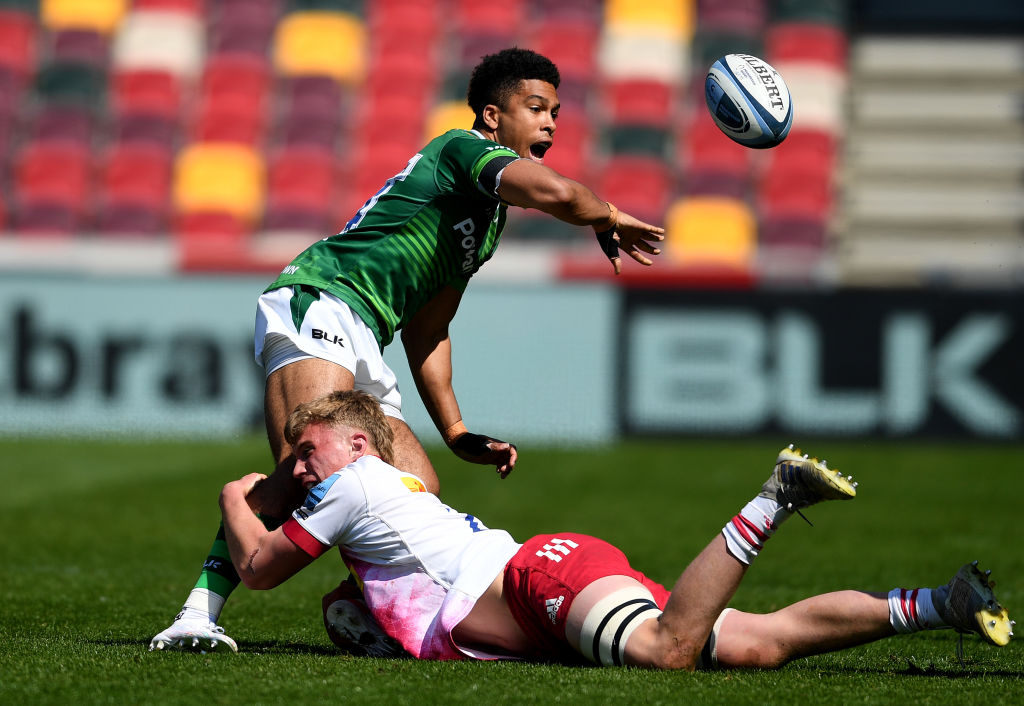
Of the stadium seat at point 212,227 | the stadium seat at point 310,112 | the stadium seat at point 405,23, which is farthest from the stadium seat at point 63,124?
the stadium seat at point 405,23

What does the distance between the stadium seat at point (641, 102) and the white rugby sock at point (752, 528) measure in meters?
13.7

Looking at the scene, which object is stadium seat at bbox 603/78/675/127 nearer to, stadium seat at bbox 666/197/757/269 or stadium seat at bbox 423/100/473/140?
stadium seat at bbox 666/197/757/269

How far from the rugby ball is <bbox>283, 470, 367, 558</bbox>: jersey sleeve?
7.59 feet

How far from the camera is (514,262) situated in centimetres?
1309

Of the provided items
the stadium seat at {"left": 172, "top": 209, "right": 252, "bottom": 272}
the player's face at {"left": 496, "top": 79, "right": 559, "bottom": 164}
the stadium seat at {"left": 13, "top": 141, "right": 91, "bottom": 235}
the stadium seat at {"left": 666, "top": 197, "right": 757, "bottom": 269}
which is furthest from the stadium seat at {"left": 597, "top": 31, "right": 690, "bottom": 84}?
the player's face at {"left": 496, "top": 79, "right": 559, "bottom": 164}

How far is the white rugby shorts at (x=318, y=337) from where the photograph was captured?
4.85 meters

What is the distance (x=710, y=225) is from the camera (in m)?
16.2

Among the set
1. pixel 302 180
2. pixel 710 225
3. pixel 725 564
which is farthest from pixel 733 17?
pixel 725 564

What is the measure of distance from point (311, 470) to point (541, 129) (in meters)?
1.69

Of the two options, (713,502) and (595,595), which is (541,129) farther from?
(713,502)

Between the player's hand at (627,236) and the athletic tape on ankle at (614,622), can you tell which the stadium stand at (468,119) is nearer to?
the player's hand at (627,236)

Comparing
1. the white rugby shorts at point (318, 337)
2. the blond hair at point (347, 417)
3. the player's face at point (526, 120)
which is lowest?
the blond hair at point (347, 417)

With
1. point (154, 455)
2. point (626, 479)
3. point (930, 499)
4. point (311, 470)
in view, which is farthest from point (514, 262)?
point (311, 470)

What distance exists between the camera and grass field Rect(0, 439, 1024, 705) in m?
3.93
